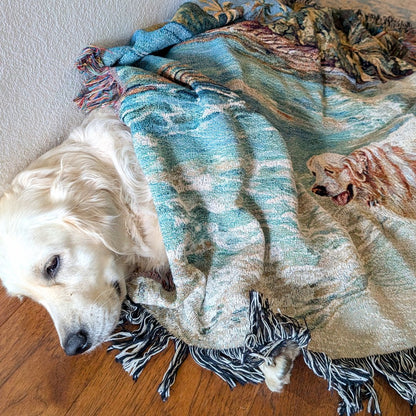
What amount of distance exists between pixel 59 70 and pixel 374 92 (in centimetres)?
118

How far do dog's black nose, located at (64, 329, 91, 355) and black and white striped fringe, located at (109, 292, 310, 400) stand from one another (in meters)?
0.11

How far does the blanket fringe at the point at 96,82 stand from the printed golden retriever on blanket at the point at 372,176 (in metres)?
0.67

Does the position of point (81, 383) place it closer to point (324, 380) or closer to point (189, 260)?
point (189, 260)

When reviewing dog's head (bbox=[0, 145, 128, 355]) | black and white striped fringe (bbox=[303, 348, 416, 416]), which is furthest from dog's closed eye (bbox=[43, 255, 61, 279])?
black and white striped fringe (bbox=[303, 348, 416, 416])

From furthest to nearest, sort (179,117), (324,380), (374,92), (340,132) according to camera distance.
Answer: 1. (374,92)
2. (340,132)
3. (179,117)
4. (324,380)

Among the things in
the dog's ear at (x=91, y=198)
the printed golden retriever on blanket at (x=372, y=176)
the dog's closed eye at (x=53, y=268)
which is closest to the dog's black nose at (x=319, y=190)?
the printed golden retriever on blanket at (x=372, y=176)

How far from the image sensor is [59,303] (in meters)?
0.90

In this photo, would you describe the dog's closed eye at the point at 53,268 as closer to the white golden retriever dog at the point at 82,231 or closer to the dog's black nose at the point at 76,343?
the white golden retriever dog at the point at 82,231

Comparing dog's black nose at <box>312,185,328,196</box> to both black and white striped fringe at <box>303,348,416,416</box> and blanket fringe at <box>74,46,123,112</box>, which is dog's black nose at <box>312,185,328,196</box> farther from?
blanket fringe at <box>74,46,123,112</box>

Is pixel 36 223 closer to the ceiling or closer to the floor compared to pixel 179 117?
closer to the floor

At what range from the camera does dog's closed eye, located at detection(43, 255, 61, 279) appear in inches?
35.1

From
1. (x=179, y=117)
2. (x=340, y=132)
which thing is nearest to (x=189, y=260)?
(x=179, y=117)

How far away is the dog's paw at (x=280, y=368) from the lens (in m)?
0.85

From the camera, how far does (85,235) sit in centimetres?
93
